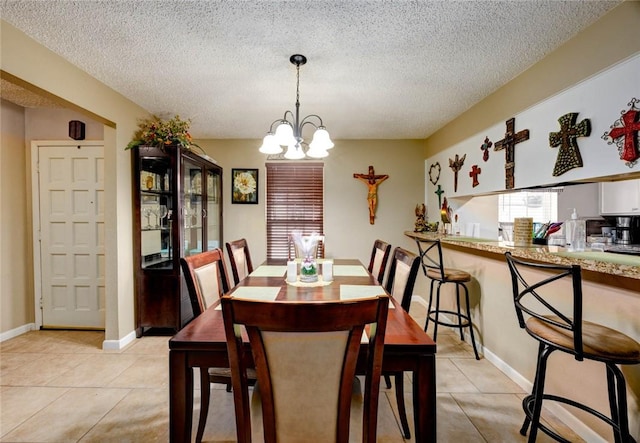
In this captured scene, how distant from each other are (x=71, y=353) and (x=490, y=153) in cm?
428

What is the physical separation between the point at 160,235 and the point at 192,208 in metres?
0.50

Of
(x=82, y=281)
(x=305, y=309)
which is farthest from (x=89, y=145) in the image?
(x=305, y=309)

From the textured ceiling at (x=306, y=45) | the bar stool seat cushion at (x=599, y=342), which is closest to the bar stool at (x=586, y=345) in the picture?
the bar stool seat cushion at (x=599, y=342)

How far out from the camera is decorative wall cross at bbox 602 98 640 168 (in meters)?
1.54

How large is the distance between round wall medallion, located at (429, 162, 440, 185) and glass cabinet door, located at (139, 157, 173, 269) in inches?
130

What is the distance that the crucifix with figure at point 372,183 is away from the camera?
4.49m

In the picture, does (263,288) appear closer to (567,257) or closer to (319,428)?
(319,428)

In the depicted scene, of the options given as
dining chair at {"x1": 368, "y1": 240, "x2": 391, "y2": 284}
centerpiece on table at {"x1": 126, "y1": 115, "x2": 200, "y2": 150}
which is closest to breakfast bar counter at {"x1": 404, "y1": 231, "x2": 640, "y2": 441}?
dining chair at {"x1": 368, "y1": 240, "x2": 391, "y2": 284}

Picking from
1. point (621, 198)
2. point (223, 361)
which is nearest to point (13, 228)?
point (223, 361)

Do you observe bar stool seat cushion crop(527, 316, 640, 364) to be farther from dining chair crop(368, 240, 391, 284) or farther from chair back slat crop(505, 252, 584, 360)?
dining chair crop(368, 240, 391, 284)

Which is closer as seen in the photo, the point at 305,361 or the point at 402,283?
the point at 305,361

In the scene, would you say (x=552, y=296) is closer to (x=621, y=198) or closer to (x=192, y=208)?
(x=621, y=198)

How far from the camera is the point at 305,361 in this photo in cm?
94

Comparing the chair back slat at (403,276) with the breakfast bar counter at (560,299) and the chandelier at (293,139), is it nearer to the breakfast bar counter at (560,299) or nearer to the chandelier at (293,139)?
the breakfast bar counter at (560,299)
